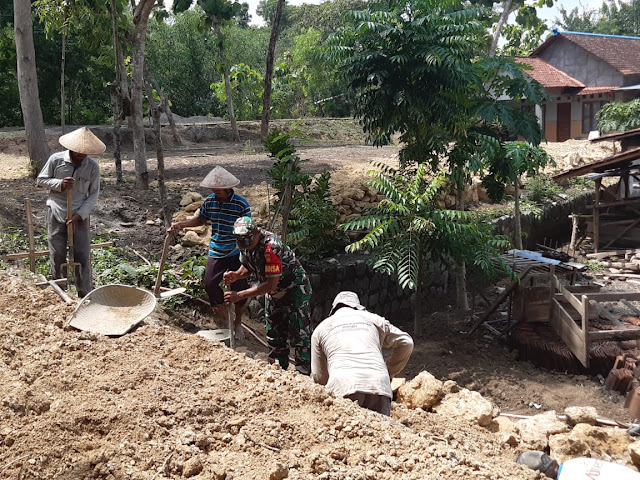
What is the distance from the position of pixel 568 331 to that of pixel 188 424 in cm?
564

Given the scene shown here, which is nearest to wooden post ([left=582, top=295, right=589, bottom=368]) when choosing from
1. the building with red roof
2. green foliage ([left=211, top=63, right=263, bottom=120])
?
green foliage ([left=211, top=63, right=263, bottom=120])

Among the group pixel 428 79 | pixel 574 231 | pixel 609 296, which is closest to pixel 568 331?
pixel 609 296

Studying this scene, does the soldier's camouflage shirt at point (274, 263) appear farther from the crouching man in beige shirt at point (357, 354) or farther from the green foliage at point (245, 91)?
the green foliage at point (245, 91)

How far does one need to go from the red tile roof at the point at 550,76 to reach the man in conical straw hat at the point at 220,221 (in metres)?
21.9

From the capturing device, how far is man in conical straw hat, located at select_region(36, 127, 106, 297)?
18.6 ft

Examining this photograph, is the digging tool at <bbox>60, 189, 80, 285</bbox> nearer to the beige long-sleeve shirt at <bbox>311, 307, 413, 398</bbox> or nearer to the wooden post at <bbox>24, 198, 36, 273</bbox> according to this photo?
the wooden post at <bbox>24, 198, 36, 273</bbox>

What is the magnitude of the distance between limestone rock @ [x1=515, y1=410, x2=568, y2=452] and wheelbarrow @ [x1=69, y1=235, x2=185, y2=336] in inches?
110

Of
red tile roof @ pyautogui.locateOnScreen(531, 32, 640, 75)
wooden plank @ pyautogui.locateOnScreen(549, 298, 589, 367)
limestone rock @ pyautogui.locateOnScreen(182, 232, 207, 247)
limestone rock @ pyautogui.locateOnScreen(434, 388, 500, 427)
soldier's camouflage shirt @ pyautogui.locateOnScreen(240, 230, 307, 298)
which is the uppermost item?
red tile roof @ pyautogui.locateOnScreen(531, 32, 640, 75)

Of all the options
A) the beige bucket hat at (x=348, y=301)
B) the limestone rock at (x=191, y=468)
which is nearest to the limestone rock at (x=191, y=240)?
the beige bucket hat at (x=348, y=301)

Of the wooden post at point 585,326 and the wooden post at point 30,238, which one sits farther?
the wooden post at point 585,326

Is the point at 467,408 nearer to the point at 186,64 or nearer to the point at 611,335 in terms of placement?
the point at 611,335

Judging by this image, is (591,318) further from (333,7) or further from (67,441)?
(333,7)

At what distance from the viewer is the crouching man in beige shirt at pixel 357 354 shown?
3873mm

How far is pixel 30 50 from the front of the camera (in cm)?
1040
